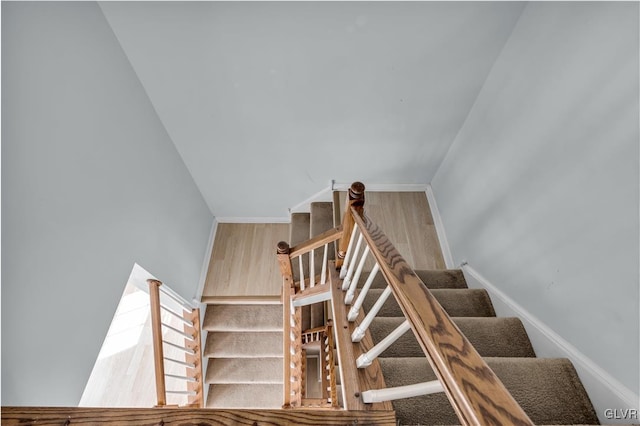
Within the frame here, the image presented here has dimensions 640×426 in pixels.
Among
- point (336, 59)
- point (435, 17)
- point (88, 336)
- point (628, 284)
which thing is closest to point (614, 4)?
point (435, 17)

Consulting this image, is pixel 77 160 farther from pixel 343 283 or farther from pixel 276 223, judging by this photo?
pixel 276 223

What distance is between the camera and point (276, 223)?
376 centimetres

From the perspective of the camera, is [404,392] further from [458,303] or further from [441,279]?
[441,279]

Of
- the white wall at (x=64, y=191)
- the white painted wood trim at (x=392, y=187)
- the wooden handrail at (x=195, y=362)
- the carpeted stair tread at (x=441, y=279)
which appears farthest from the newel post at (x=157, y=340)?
the white painted wood trim at (x=392, y=187)

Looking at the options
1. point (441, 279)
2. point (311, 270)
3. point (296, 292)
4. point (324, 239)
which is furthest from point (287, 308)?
point (441, 279)

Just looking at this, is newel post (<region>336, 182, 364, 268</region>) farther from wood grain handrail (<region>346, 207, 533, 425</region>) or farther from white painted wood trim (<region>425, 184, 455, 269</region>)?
white painted wood trim (<region>425, 184, 455, 269</region>)

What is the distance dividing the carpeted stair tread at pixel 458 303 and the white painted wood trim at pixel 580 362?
3.0 inches

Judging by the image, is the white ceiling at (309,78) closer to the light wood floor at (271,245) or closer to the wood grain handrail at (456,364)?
the light wood floor at (271,245)

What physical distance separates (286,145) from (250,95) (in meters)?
0.59

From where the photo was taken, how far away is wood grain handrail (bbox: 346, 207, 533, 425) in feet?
1.40

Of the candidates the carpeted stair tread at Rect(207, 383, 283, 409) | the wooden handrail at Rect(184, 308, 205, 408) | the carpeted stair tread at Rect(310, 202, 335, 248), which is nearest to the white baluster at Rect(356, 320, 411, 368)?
the carpeted stair tread at Rect(310, 202, 335, 248)

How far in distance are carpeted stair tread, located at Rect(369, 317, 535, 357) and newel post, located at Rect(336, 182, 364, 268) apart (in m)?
0.43

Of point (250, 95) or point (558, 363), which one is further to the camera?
point (250, 95)

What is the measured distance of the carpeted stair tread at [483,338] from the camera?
1.50 m
